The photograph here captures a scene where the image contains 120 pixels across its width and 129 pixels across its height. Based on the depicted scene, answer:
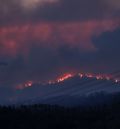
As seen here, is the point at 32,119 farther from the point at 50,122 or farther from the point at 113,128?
the point at 113,128

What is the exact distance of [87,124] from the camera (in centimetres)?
9138

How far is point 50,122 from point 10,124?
5.18 meters

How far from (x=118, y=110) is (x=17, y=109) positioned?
47.1 ft

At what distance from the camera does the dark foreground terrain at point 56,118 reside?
9119 centimetres

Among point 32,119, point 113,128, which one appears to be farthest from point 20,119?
point 113,128

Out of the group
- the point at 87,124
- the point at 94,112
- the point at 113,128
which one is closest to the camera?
the point at 113,128

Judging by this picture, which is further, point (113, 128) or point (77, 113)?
point (77, 113)

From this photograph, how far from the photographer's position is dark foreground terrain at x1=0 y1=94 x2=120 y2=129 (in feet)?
299

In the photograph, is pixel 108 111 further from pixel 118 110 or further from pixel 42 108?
pixel 42 108

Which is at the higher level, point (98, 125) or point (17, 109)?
point (17, 109)

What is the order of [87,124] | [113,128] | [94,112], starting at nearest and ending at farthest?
[113,128] < [87,124] < [94,112]

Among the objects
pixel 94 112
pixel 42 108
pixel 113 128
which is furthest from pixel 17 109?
pixel 113 128

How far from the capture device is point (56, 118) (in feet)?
313

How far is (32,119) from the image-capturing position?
9544cm
